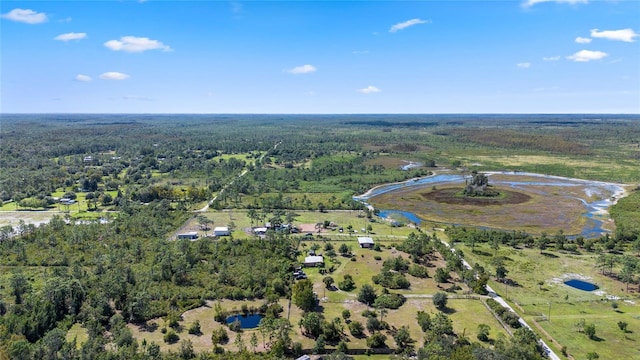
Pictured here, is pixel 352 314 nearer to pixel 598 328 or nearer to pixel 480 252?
pixel 598 328

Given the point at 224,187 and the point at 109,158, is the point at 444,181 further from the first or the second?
the point at 109,158

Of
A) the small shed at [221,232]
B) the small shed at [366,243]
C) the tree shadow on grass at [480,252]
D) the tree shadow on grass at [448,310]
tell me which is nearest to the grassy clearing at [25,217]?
the small shed at [221,232]

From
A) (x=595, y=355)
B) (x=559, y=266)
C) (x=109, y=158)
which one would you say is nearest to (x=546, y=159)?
(x=559, y=266)

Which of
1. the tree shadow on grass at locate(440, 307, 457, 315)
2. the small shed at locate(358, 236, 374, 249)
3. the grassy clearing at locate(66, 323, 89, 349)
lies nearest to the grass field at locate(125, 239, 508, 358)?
the tree shadow on grass at locate(440, 307, 457, 315)

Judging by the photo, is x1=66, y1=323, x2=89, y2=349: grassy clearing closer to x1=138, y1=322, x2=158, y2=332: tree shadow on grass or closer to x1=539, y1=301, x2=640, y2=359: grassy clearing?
x1=138, y1=322, x2=158, y2=332: tree shadow on grass

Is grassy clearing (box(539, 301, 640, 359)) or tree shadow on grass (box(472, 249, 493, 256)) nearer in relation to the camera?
grassy clearing (box(539, 301, 640, 359))

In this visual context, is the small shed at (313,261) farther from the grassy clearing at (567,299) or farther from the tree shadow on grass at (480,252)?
the tree shadow on grass at (480,252)
